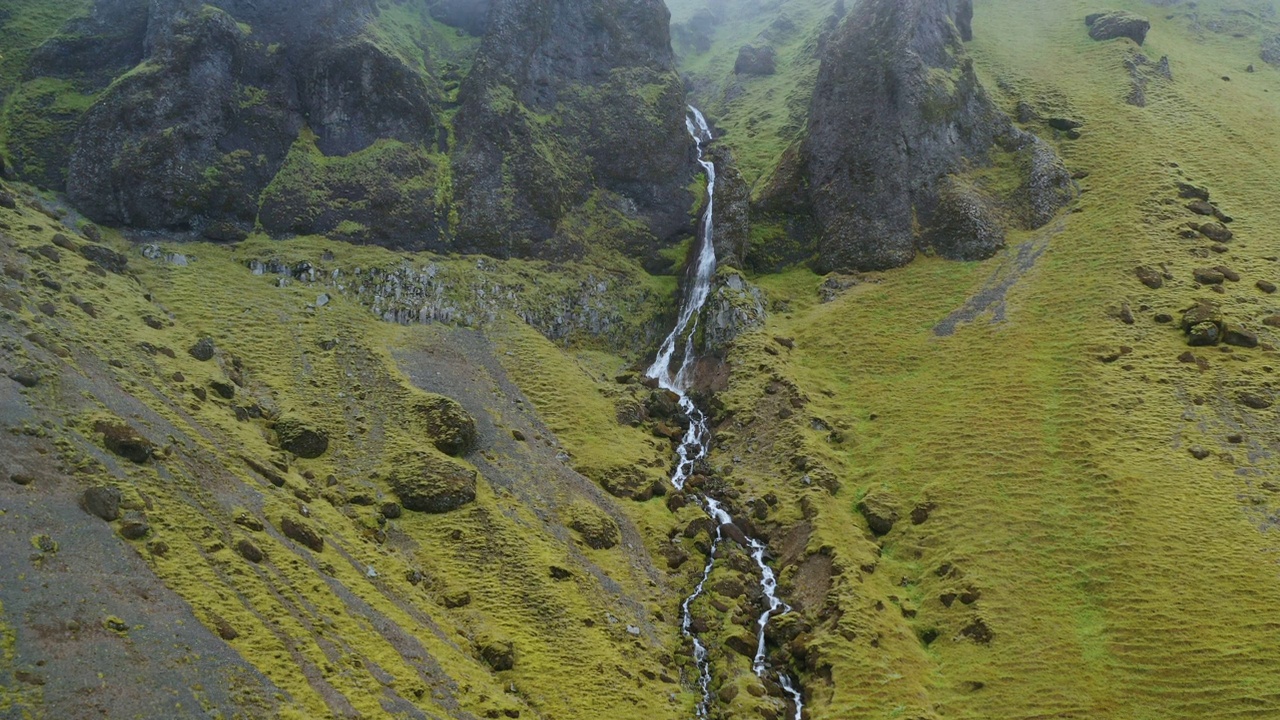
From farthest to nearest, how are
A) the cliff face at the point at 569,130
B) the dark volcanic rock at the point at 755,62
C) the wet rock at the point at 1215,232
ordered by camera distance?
the dark volcanic rock at the point at 755,62
the cliff face at the point at 569,130
the wet rock at the point at 1215,232

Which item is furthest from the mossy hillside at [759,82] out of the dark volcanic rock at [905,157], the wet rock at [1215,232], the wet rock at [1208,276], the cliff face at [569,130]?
the wet rock at [1208,276]

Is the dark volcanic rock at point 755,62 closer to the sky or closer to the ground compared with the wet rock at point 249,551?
closer to the sky

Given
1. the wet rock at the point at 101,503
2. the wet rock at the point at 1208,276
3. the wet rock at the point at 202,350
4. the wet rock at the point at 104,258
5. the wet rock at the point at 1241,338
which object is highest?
the wet rock at the point at 1208,276

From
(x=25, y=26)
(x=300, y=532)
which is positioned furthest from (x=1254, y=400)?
(x=25, y=26)

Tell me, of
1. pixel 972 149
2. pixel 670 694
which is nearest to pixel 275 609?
pixel 670 694

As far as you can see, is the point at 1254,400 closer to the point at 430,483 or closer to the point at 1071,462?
the point at 1071,462

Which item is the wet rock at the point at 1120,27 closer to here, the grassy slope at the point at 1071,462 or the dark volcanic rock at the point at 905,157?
the grassy slope at the point at 1071,462

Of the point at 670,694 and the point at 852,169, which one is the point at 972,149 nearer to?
the point at 852,169

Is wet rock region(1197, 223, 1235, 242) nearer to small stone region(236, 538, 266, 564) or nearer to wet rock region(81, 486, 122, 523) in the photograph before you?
small stone region(236, 538, 266, 564)
